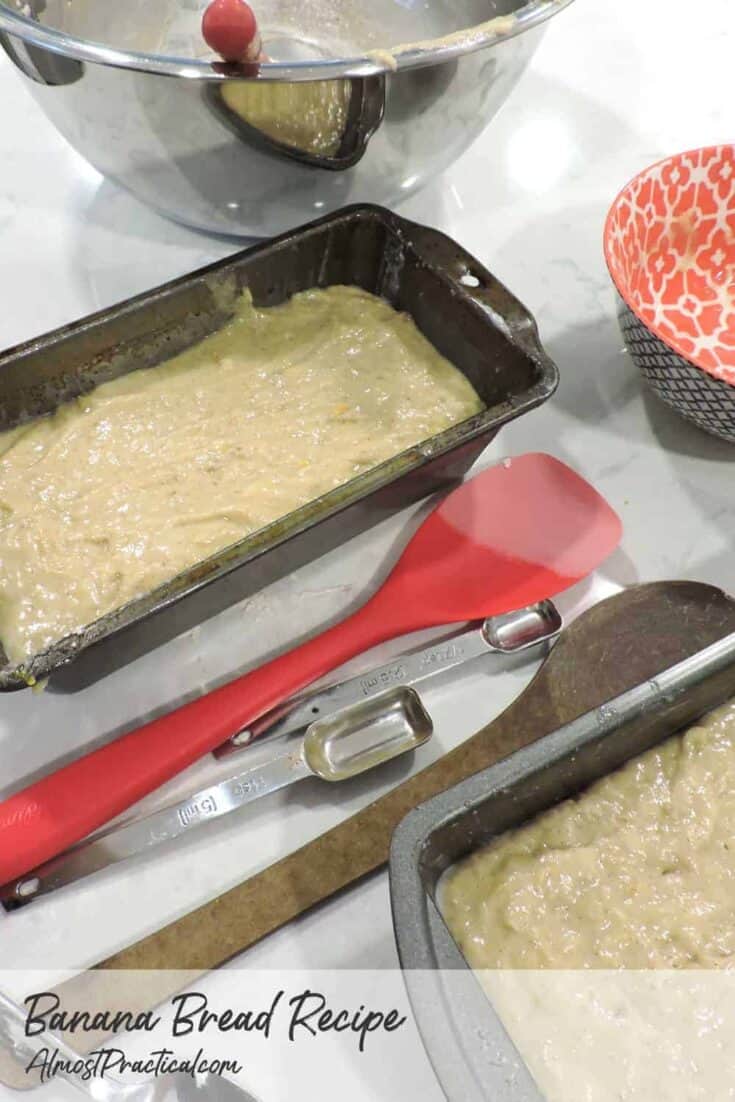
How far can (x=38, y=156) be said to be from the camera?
1.28 m

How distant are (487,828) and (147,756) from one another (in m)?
0.29

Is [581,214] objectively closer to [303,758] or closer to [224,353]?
[224,353]

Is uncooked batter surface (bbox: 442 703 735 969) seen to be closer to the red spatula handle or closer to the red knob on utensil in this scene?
the red spatula handle

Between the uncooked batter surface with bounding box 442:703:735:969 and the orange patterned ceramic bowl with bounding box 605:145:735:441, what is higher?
the orange patterned ceramic bowl with bounding box 605:145:735:441

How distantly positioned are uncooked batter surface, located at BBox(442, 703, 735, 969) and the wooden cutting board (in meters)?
0.07

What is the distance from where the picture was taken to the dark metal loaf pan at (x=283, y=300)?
771mm

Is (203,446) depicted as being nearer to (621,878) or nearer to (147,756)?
(147,756)

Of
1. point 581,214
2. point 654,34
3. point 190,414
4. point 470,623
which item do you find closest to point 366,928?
point 470,623

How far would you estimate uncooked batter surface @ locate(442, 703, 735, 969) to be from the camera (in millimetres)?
627

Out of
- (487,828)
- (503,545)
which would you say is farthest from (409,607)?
(487,828)

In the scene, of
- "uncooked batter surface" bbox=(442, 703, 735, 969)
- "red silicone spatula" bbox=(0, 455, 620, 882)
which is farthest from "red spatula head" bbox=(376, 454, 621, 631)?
"uncooked batter surface" bbox=(442, 703, 735, 969)

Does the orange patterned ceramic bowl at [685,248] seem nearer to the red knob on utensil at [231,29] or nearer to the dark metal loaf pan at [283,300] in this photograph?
the dark metal loaf pan at [283,300]

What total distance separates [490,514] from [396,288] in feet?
0.94

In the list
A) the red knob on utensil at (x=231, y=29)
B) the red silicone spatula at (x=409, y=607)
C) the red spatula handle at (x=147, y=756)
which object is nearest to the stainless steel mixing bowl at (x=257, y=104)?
the red knob on utensil at (x=231, y=29)
